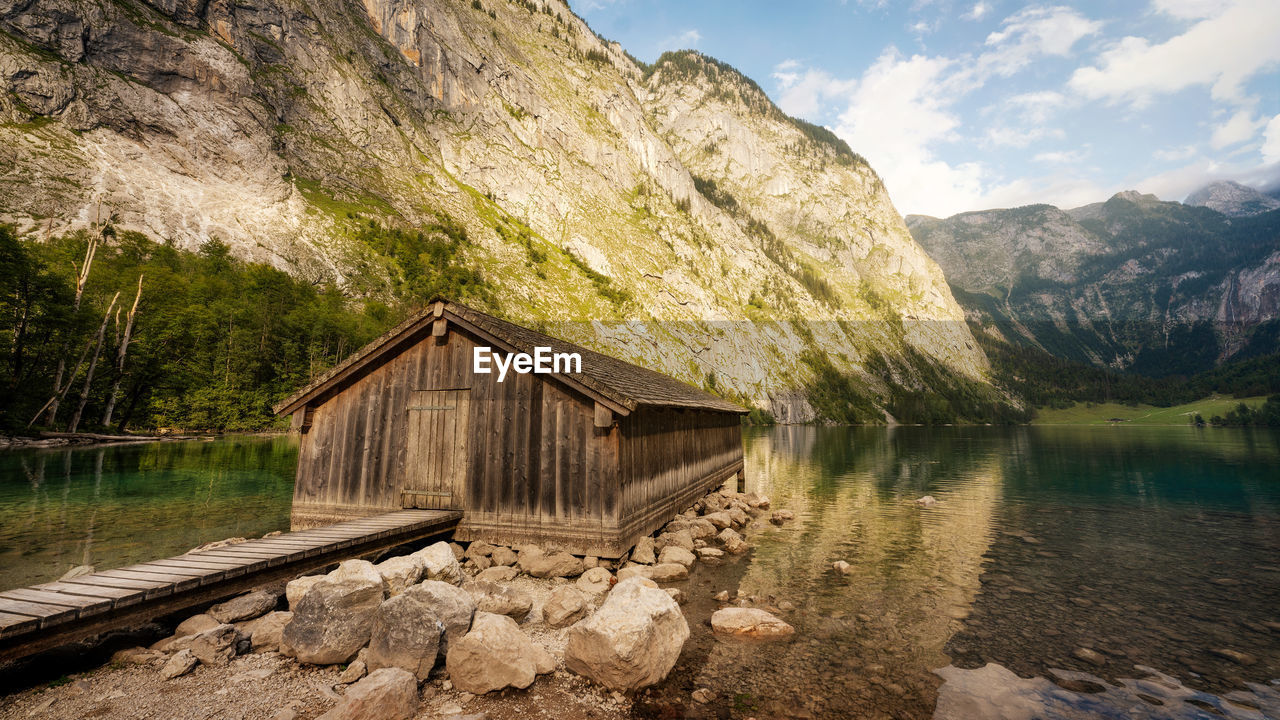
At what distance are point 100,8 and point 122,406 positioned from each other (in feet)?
279

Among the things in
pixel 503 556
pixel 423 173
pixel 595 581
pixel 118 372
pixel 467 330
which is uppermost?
pixel 423 173

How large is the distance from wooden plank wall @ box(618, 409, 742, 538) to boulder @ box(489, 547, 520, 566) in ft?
8.55

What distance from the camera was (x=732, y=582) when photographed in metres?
12.1

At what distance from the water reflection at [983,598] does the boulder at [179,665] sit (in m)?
5.83

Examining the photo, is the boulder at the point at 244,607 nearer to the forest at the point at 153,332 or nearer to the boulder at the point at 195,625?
the boulder at the point at 195,625

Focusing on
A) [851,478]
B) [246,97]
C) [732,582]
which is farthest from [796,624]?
[246,97]

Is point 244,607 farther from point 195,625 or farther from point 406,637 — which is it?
point 406,637

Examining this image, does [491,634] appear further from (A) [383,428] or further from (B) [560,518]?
(A) [383,428]

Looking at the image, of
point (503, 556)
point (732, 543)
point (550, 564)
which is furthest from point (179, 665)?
point (732, 543)

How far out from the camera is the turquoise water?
1275 centimetres

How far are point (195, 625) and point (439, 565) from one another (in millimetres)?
3450

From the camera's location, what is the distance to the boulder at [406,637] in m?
6.36

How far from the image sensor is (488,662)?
6305mm

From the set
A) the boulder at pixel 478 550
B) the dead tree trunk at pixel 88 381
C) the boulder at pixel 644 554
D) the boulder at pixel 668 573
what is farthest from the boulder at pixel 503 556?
the dead tree trunk at pixel 88 381
